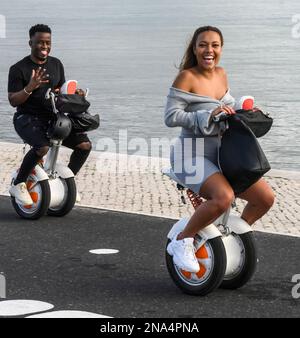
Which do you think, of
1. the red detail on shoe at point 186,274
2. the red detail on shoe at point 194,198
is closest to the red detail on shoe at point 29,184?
the red detail on shoe at point 194,198

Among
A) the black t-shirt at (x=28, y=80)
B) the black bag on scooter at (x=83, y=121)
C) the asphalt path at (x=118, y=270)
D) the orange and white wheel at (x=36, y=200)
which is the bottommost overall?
the asphalt path at (x=118, y=270)

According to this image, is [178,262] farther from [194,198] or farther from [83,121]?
[83,121]

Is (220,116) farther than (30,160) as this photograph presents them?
No

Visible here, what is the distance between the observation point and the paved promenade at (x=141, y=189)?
31.5 ft

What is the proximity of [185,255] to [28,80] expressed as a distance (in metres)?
3.09

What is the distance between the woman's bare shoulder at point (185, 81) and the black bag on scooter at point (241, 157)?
0.40 m

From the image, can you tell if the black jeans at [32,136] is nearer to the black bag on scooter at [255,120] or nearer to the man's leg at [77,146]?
the man's leg at [77,146]

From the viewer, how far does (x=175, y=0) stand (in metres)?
84.8

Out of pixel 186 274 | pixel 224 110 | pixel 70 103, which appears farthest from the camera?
pixel 70 103

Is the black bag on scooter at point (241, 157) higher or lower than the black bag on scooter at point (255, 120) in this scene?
lower

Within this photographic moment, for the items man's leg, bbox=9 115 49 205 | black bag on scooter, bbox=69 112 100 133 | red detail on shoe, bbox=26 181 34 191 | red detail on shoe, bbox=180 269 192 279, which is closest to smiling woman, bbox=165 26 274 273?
red detail on shoe, bbox=180 269 192 279

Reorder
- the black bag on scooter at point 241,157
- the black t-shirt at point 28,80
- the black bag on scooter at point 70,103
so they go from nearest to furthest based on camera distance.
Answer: the black bag on scooter at point 241,157 → the black bag on scooter at point 70,103 → the black t-shirt at point 28,80

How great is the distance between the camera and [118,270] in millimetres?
7484

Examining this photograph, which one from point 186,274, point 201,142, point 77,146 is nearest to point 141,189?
point 77,146
